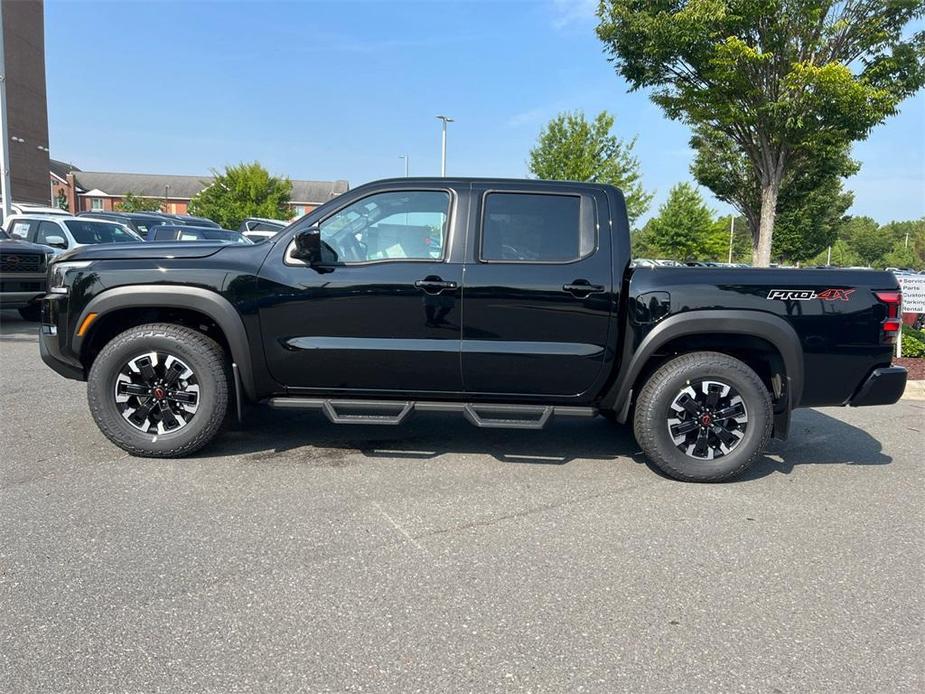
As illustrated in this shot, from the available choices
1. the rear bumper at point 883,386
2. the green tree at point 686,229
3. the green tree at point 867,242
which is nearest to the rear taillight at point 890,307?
the rear bumper at point 883,386

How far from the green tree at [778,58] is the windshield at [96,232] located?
34.1ft

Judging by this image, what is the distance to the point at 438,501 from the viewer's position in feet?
12.1

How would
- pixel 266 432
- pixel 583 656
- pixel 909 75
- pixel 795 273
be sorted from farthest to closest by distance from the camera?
pixel 909 75, pixel 266 432, pixel 795 273, pixel 583 656

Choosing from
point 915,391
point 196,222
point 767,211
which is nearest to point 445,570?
point 915,391

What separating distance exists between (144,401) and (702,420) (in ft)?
11.9

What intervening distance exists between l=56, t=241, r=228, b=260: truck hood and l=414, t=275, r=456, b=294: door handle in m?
1.36

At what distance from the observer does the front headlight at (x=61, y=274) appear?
421 centimetres

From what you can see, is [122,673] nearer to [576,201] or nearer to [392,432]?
[392,432]

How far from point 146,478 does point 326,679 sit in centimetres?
229

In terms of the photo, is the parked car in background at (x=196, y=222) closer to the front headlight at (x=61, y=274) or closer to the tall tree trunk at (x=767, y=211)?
the tall tree trunk at (x=767, y=211)

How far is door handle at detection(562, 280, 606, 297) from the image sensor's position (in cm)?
404

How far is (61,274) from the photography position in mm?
4234

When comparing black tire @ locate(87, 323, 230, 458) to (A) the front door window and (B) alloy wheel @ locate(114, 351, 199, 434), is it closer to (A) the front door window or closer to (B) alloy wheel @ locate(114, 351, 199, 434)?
(B) alloy wheel @ locate(114, 351, 199, 434)

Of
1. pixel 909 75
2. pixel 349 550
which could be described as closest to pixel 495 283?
pixel 349 550
